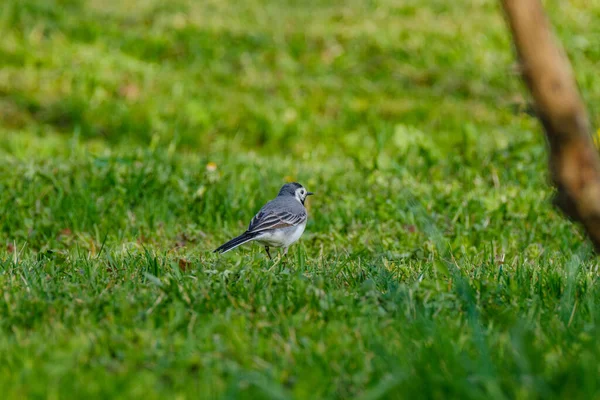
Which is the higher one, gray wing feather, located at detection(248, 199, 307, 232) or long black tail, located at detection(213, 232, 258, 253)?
gray wing feather, located at detection(248, 199, 307, 232)

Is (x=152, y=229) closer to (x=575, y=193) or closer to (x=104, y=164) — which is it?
(x=104, y=164)

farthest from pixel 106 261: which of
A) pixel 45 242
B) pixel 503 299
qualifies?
pixel 503 299

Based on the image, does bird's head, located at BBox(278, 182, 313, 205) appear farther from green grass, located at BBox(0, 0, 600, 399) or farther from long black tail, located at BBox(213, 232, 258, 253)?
long black tail, located at BBox(213, 232, 258, 253)

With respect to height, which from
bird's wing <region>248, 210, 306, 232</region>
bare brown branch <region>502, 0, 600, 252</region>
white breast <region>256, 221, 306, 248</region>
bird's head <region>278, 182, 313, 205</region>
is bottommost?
white breast <region>256, 221, 306, 248</region>

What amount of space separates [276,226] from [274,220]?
0.05 m

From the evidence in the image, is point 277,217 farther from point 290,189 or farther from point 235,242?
point 290,189

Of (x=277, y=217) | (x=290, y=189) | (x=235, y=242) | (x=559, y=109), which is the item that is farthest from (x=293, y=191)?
(x=559, y=109)

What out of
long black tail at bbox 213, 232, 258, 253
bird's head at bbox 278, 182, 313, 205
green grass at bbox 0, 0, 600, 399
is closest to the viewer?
green grass at bbox 0, 0, 600, 399

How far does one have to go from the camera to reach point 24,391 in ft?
9.91

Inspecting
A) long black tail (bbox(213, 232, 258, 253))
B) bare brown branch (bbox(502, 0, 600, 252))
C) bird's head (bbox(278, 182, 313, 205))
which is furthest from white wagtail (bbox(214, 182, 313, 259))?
bare brown branch (bbox(502, 0, 600, 252))

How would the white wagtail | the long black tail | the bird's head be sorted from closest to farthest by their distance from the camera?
the long black tail
the white wagtail
the bird's head

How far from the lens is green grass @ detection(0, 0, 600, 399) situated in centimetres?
326

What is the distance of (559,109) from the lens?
3424 millimetres

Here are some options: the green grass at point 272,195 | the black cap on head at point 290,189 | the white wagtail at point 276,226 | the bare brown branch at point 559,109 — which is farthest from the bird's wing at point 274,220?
the bare brown branch at point 559,109
